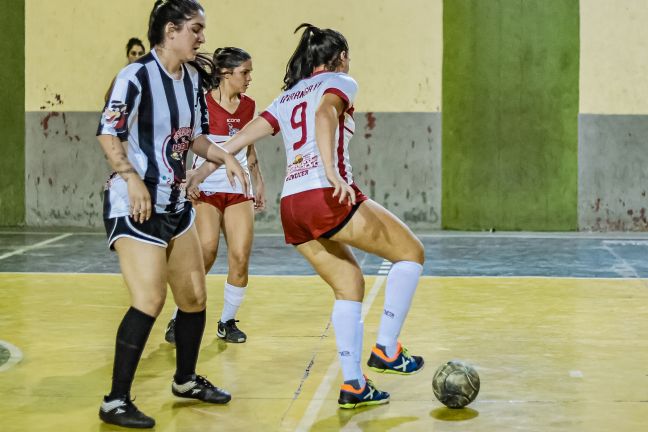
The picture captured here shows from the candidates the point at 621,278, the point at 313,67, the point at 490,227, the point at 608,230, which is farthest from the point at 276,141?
the point at 313,67

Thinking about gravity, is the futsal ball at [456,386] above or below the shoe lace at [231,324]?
below

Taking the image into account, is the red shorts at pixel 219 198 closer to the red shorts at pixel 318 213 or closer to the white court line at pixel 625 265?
the red shorts at pixel 318 213

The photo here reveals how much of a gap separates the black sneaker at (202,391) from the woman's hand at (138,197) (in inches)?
48.6

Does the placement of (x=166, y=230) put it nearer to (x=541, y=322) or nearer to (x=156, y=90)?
(x=156, y=90)

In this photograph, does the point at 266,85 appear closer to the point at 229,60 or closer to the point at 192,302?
the point at 229,60

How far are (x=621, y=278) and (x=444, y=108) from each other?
5426 mm

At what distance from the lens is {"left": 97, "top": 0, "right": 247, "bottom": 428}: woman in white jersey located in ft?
20.2

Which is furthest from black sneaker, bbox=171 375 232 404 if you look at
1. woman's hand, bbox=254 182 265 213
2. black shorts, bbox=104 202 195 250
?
woman's hand, bbox=254 182 265 213

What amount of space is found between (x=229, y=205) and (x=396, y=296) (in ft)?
7.06

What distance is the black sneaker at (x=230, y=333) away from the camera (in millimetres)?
8680

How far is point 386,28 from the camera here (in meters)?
16.5

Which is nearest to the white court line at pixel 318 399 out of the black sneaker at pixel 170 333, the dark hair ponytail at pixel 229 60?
the black sneaker at pixel 170 333

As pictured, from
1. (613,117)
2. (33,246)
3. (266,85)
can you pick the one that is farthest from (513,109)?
(33,246)

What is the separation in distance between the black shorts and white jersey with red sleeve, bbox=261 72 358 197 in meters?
0.76
